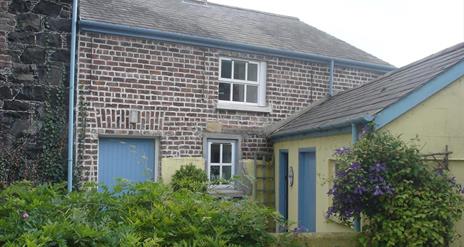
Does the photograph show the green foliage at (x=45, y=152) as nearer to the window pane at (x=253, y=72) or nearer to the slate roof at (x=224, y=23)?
the slate roof at (x=224, y=23)

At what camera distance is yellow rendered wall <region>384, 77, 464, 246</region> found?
770cm

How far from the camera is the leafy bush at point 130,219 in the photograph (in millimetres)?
4355

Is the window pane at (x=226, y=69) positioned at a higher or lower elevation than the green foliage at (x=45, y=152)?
higher

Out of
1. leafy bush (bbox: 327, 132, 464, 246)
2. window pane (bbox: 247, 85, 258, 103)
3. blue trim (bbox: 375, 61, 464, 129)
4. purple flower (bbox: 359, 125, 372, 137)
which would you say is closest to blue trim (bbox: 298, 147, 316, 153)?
purple flower (bbox: 359, 125, 372, 137)

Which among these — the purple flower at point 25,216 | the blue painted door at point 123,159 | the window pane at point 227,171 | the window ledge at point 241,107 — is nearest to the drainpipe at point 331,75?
the window ledge at point 241,107

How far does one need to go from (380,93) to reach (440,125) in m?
1.42

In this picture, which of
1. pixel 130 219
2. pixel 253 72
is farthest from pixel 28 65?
pixel 130 219

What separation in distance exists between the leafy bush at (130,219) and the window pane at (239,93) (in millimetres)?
6334

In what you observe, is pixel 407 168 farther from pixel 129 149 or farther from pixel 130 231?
pixel 129 149

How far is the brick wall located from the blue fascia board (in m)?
0.14

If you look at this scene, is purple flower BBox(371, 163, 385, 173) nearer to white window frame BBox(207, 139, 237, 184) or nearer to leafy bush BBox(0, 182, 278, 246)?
leafy bush BBox(0, 182, 278, 246)

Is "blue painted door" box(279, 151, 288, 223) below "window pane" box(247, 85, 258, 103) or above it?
below

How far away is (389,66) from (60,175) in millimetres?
9438

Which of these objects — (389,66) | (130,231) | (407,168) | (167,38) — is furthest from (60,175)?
(389,66)
